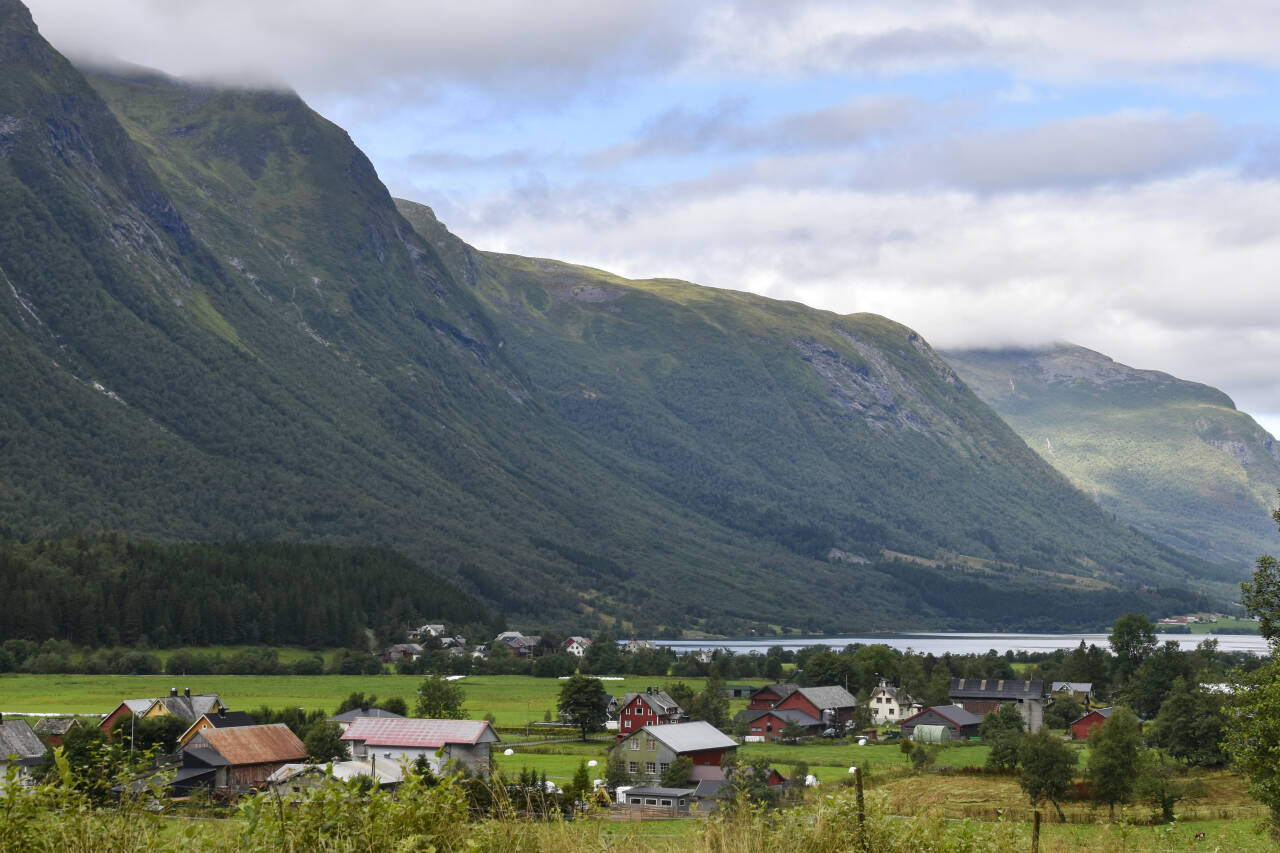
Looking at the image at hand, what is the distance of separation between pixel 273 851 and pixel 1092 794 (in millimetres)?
56212

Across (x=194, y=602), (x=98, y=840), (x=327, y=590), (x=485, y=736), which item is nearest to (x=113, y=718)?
(x=485, y=736)

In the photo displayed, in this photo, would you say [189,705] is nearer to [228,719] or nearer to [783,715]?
[228,719]

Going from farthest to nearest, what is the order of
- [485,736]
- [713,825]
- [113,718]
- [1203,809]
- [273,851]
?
[113,718] → [485,736] → [1203,809] → [713,825] → [273,851]

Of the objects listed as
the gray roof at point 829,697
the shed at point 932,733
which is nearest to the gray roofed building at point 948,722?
the shed at point 932,733

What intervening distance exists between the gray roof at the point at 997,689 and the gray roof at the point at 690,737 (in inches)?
1706

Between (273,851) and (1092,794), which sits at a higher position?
(273,851)

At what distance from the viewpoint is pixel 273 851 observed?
569 inches

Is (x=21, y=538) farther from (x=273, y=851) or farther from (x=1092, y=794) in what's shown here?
(x=273, y=851)

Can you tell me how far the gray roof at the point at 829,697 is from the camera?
113m

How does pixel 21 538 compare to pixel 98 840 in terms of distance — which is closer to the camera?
pixel 98 840

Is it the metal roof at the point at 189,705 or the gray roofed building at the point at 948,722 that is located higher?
the metal roof at the point at 189,705

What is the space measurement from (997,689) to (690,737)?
48.8 m

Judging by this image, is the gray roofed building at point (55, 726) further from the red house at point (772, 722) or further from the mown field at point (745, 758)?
the red house at point (772, 722)

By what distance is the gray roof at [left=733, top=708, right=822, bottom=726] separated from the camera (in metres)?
108
